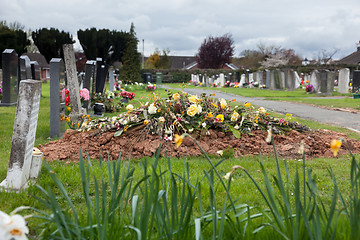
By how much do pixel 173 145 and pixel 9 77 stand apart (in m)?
9.67

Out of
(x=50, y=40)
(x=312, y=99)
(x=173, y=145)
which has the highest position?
(x=50, y=40)

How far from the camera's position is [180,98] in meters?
6.29

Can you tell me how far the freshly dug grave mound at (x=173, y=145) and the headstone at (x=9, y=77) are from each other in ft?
27.2

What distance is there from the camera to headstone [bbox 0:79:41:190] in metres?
3.42

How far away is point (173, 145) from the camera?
5391 millimetres

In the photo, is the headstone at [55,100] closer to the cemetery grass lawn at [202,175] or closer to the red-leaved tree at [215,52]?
the cemetery grass lawn at [202,175]

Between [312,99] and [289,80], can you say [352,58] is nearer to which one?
[289,80]

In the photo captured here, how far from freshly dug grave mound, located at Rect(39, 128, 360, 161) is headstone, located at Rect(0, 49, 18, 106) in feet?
27.2

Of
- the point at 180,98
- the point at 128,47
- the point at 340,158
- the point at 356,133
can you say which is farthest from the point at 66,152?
the point at 128,47

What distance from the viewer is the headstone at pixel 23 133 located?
3.42 metres

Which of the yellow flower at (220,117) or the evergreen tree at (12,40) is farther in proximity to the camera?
the evergreen tree at (12,40)

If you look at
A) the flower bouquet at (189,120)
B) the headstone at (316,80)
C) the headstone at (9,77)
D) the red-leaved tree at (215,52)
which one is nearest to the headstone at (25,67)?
the headstone at (9,77)

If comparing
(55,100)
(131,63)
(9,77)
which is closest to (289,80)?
(9,77)

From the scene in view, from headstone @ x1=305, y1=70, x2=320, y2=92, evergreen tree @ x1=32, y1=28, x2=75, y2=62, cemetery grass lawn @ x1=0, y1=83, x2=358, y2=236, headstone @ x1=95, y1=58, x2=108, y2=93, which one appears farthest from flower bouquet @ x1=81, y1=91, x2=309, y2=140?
evergreen tree @ x1=32, y1=28, x2=75, y2=62
